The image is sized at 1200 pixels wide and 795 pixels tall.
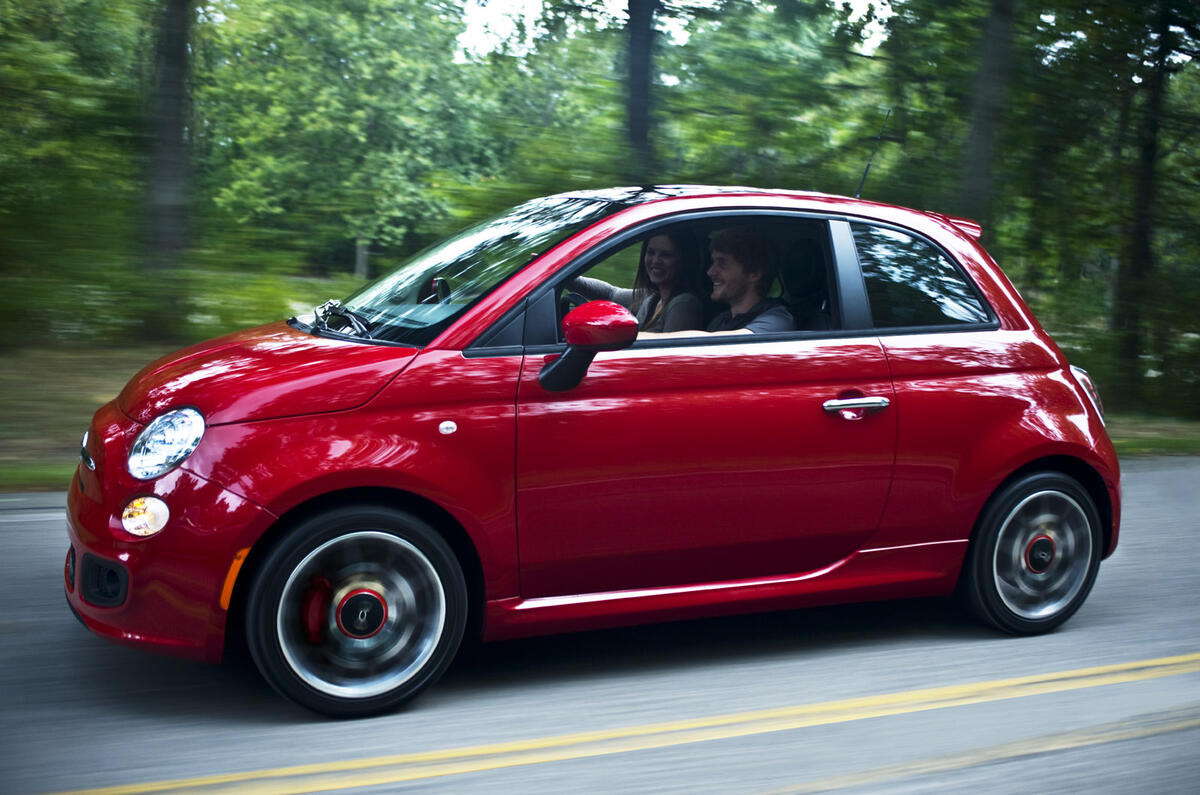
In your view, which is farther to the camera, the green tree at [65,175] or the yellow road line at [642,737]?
the green tree at [65,175]

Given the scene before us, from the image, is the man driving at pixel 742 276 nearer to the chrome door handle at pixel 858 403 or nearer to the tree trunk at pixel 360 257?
the chrome door handle at pixel 858 403

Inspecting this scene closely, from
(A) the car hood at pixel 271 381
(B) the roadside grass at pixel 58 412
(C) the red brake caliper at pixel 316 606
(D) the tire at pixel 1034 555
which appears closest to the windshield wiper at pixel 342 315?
(A) the car hood at pixel 271 381

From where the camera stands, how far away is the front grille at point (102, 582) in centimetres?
411

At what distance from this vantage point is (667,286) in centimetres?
532

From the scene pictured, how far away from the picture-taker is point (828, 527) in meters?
4.90

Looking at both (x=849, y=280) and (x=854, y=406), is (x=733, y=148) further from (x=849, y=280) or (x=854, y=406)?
(x=854, y=406)

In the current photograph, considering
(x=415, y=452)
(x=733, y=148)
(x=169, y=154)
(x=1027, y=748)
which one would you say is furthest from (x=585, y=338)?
(x=733, y=148)

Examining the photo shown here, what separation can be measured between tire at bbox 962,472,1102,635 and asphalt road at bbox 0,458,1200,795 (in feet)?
0.43

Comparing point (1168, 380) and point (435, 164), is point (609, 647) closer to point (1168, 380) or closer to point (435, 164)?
point (1168, 380)

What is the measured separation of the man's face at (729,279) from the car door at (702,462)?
1.12 ft

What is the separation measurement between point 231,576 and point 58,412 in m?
6.33

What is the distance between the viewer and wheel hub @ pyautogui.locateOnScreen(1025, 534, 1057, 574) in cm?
536

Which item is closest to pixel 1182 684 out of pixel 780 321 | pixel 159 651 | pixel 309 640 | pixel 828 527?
pixel 828 527

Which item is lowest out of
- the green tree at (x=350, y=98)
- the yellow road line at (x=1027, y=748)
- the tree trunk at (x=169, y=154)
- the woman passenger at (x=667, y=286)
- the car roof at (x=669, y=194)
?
the yellow road line at (x=1027, y=748)
